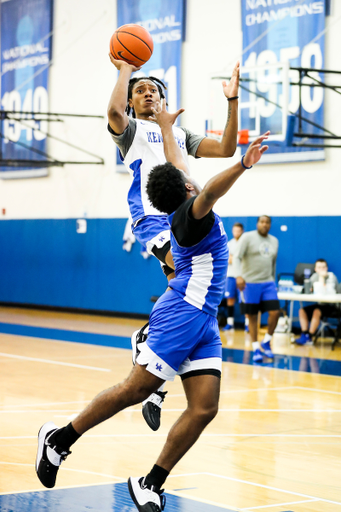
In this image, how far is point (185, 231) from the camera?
3.64 metres

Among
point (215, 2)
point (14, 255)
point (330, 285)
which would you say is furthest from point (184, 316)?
point (14, 255)

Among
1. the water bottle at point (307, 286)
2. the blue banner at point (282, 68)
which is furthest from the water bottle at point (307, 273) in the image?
the blue banner at point (282, 68)

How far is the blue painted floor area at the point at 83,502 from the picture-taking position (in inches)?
154

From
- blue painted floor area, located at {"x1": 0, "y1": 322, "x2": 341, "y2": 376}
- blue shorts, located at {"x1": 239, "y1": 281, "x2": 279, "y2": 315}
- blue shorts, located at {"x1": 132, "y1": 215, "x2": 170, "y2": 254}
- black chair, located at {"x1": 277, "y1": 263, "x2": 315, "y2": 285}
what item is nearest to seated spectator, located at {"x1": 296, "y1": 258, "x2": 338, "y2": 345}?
black chair, located at {"x1": 277, "y1": 263, "x2": 315, "y2": 285}

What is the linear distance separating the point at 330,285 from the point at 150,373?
828 centimetres

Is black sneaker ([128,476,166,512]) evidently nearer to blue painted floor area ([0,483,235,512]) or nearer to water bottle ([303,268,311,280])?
blue painted floor area ([0,483,235,512])

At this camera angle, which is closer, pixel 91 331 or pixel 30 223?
pixel 91 331

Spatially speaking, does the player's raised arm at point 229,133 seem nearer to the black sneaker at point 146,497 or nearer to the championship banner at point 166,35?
the black sneaker at point 146,497

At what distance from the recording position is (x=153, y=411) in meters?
4.43

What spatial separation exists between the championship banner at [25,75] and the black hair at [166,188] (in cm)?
1356

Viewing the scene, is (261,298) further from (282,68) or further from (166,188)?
(166,188)

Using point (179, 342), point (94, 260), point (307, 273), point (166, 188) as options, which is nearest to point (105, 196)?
point (94, 260)

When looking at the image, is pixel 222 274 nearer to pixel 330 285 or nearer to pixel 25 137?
pixel 330 285

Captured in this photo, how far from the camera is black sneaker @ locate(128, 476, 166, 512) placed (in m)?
3.59
